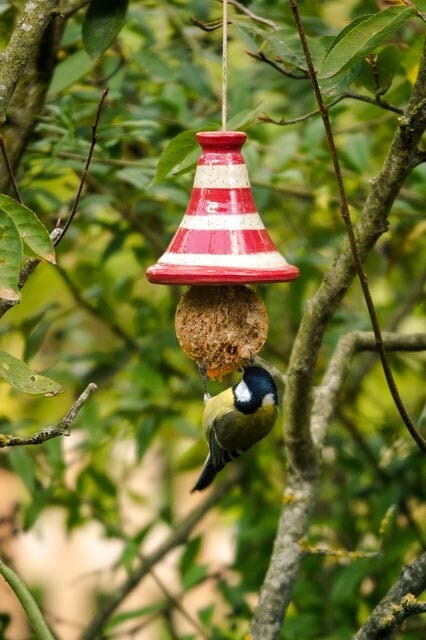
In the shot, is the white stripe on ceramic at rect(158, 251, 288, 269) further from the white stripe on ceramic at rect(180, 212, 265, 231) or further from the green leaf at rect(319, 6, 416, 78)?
the green leaf at rect(319, 6, 416, 78)

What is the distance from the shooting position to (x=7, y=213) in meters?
1.40

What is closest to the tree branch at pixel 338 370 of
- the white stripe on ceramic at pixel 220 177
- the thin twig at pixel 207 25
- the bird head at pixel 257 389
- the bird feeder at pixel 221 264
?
the bird head at pixel 257 389

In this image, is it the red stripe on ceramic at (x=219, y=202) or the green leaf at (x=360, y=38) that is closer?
the green leaf at (x=360, y=38)

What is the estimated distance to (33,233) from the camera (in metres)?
1.46

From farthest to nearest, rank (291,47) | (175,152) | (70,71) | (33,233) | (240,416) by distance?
(70,71)
(240,416)
(291,47)
(175,152)
(33,233)

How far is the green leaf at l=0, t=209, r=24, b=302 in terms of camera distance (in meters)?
1.34

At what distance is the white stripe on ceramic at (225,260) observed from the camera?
166 centimetres

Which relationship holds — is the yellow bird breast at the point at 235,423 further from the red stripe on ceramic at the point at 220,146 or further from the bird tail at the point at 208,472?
the red stripe on ceramic at the point at 220,146

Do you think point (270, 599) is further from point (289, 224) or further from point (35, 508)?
point (289, 224)

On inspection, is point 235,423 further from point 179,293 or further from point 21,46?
point 179,293

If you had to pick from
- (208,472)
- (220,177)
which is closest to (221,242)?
(220,177)

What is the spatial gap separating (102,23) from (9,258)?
2.36ft

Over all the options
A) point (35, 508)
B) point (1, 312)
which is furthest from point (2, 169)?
point (35, 508)

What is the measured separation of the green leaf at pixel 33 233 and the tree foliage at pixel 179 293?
1.49 feet
